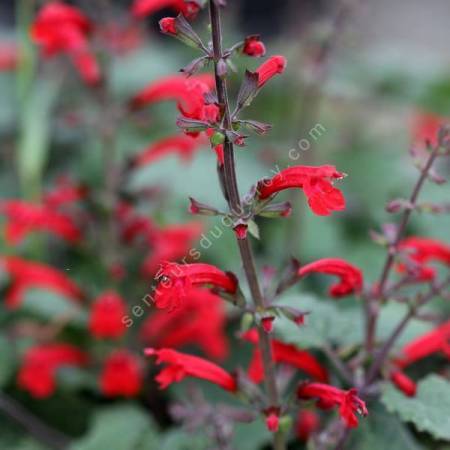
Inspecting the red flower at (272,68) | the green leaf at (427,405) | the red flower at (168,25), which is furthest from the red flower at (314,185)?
the green leaf at (427,405)

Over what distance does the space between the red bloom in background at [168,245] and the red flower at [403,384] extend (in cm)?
92

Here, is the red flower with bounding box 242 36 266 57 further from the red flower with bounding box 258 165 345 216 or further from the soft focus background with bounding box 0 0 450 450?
the soft focus background with bounding box 0 0 450 450

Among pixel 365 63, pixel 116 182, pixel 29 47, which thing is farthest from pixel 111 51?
pixel 365 63

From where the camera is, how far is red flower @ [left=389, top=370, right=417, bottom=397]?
5.84 ft

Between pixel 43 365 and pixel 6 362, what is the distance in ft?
0.62

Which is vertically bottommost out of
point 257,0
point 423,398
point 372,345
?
point 423,398

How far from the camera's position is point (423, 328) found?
219 cm

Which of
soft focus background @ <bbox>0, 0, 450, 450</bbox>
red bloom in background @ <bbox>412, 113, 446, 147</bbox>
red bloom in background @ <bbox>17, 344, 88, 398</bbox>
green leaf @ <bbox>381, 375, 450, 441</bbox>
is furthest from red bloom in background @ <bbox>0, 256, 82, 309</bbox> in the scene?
red bloom in background @ <bbox>412, 113, 446, 147</bbox>

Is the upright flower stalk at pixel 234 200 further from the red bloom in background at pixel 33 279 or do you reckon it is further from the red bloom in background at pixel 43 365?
the red bloom in background at pixel 33 279

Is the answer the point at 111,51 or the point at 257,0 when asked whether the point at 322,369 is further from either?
the point at 257,0

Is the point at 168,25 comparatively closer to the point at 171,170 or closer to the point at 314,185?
the point at 314,185

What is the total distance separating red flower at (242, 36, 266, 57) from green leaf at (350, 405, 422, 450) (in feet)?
3.21

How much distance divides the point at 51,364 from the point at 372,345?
1.14 metres

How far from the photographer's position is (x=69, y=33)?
2.46m
